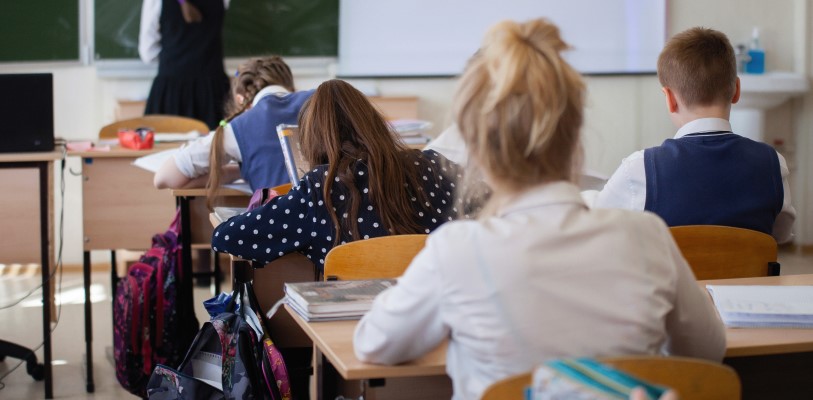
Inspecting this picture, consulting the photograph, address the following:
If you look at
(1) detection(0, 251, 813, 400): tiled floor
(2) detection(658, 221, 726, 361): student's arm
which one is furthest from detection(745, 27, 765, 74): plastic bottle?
(2) detection(658, 221, 726, 361): student's arm

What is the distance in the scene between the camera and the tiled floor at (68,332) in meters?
3.51

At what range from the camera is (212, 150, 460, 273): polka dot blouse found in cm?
230

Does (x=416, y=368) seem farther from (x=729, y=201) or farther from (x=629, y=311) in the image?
(x=729, y=201)

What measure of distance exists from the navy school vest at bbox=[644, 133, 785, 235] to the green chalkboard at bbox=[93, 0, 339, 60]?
3.72 m

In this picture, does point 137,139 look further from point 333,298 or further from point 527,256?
point 527,256

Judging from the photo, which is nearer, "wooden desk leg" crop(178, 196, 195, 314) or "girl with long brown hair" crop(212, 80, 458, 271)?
"girl with long brown hair" crop(212, 80, 458, 271)

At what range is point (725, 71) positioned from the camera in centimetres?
249

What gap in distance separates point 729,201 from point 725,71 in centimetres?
36

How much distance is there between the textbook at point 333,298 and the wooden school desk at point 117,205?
2080mm

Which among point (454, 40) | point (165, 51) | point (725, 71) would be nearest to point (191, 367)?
point (725, 71)

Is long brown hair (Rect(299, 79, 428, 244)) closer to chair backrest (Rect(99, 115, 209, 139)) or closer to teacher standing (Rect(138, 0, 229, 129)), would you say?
chair backrest (Rect(99, 115, 209, 139))

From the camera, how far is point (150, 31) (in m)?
5.29

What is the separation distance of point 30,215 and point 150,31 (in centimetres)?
203

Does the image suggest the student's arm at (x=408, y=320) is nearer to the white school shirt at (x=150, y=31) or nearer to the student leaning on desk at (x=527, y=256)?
the student leaning on desk at (x=527, y=256)
